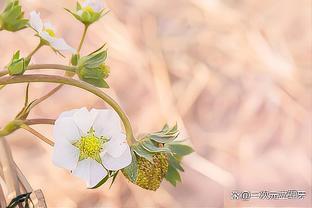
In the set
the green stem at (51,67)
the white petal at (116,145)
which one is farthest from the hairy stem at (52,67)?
the white petal at (116,145)

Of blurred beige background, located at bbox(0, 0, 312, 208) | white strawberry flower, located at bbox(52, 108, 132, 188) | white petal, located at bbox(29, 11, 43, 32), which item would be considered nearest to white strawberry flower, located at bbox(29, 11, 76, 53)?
white petal, located at bbox(29, 11, 43, 32)

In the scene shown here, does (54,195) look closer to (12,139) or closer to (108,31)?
(12,139)

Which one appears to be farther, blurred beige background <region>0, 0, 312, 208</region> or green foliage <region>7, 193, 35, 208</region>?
blurred beige background <region>0, 0, 312, 208</region>

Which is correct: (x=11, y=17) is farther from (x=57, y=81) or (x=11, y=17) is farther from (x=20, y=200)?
(x=20, y=200)

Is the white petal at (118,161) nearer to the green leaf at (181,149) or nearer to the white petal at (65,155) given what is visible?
the white petal at (65,155)

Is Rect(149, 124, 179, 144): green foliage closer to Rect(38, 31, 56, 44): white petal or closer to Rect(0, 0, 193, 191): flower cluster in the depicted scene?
Rect(0, 0, 193, 191): flower cluster

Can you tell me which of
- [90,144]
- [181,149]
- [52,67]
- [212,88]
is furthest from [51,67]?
[212,88]
